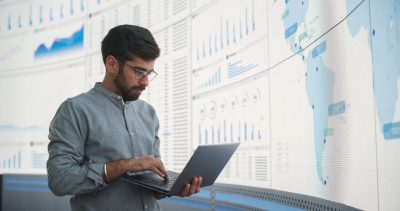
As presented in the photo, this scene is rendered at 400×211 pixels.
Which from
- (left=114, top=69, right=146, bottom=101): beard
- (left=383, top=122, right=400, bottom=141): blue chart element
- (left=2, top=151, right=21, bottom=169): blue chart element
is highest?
(left=114, top=69, right=146, bottom=101): beard

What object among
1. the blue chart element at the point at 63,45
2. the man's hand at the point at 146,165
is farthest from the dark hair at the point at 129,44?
the blue chart element at the point at 63,45

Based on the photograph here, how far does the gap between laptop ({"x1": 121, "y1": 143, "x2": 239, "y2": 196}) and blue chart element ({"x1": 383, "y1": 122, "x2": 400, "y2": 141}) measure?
461mm

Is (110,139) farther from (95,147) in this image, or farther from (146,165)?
(146,165)

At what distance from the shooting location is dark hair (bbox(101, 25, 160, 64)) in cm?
139

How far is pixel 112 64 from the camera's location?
141cm

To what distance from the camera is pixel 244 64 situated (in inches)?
87.9

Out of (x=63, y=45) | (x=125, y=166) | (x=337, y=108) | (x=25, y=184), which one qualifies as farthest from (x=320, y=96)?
(x=25, y=184)

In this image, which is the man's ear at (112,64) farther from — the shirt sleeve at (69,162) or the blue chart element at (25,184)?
the blue chart element at (25,184)

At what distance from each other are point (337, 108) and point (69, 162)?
91cm

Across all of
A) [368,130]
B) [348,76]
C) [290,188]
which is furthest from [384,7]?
[290,188]

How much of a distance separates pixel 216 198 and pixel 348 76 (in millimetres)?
1279

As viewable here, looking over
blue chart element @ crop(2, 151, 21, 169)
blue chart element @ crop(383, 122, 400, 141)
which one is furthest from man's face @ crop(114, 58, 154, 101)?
blue chart element @ crop(2, 151, 21, 169)

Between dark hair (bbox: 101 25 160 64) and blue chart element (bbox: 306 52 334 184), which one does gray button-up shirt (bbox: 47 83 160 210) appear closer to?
dark hair (bbox: 101 25 160 64)

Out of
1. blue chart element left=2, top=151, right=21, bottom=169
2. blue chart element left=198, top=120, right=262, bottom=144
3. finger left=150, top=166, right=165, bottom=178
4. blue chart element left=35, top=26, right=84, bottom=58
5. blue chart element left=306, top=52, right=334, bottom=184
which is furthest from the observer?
blue chart element left=2, top=151, right=21, bottom=169
